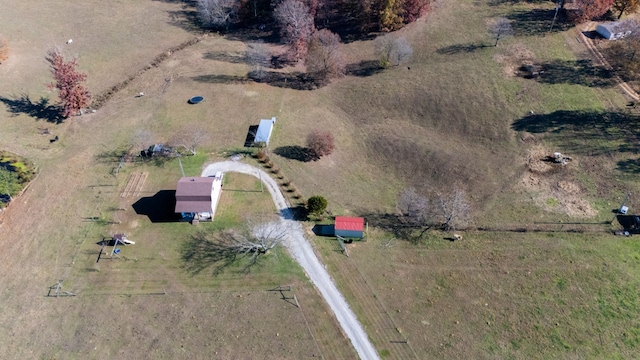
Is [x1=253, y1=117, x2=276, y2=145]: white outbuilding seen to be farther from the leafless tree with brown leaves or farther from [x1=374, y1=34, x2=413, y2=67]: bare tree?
the leafless tree with brown leaves

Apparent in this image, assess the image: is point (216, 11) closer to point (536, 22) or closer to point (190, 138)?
point (190, 138)

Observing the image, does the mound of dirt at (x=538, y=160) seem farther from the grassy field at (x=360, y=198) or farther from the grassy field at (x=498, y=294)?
the grassy field at (x=498, y=294)

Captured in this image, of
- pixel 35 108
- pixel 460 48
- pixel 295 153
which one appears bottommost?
pixel 295 153

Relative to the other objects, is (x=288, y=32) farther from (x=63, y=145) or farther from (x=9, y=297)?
(x=9, y=297)

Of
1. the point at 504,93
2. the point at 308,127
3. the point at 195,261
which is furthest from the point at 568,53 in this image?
the point at 195,261

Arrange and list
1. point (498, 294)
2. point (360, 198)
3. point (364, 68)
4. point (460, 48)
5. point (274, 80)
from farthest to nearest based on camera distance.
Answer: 1. point (364, 68)
2. point (460, 48)
3. point (274, 80)
4. point (360, 198)
5. point (498, 294)

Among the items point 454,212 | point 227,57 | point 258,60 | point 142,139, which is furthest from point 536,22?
point 142,139
